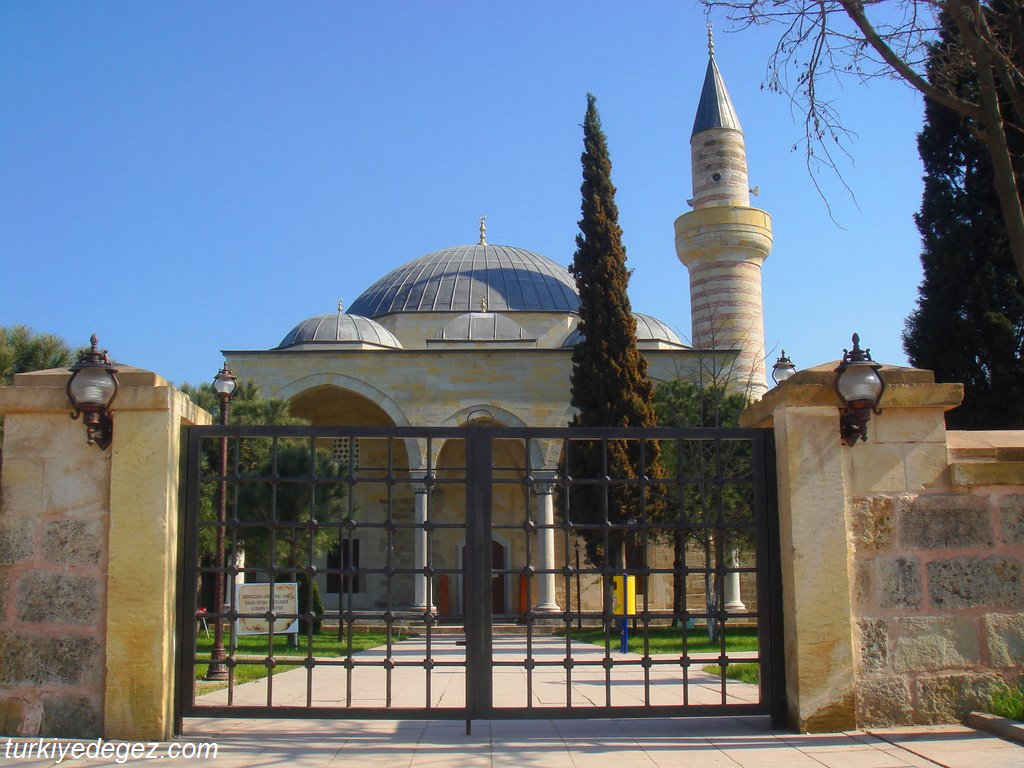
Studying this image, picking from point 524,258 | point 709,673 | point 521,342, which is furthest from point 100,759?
point 524,258

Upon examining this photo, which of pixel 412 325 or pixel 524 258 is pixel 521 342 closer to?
pixel 412 325

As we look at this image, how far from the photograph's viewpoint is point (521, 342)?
24.5m

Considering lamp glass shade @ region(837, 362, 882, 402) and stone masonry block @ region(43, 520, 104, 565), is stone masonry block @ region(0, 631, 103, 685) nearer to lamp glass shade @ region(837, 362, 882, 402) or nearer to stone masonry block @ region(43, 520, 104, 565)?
stone masonry block @ region(43, 520, 104, 565)

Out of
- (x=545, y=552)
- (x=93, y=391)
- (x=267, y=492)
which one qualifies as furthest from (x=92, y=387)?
(x=545, y=552)

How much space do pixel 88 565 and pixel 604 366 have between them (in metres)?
14.6

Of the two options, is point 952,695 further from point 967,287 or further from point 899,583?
point 967,287

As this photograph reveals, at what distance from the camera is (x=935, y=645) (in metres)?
5.04

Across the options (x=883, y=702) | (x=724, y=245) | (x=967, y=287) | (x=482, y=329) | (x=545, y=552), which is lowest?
(x=883, y=702)

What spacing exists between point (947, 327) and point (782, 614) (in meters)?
11.7

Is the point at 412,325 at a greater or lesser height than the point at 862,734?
greater

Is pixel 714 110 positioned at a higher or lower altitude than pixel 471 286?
higher

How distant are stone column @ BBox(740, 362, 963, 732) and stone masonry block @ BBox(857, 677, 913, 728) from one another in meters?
0.08

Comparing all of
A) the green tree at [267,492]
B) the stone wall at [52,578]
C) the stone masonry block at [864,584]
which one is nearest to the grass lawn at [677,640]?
the green tree at [267,492]

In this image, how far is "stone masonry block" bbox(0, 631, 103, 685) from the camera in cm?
488
